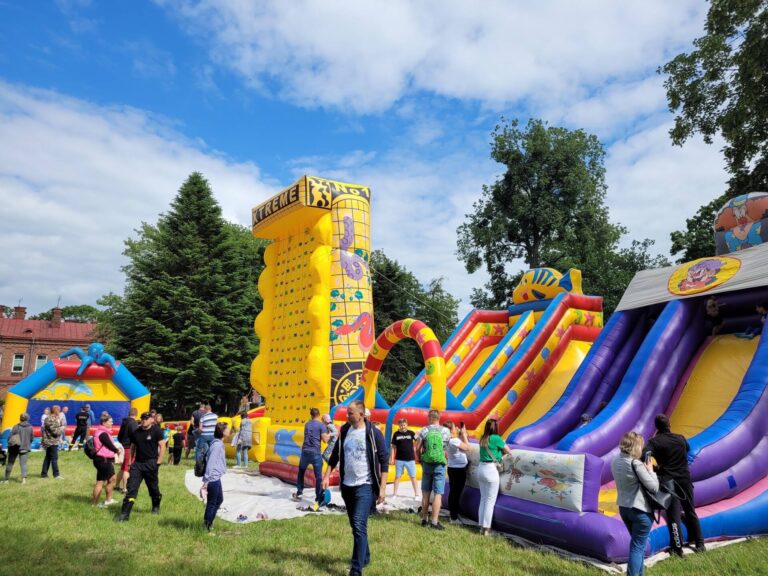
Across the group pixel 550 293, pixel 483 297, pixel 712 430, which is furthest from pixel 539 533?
pixel 483 297

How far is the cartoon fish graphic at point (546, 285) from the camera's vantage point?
40.7 feet

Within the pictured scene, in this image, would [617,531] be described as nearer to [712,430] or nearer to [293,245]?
[712,430]

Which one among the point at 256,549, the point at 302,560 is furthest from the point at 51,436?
the point at 302,560

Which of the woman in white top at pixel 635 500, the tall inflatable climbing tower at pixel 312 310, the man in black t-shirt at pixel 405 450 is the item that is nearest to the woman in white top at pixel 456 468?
the man in black t-shirt at pixel 405 450

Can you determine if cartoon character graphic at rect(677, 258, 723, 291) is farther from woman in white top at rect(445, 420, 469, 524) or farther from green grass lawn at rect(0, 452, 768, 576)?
woman in white top at rect(445, 420, 469, 524)

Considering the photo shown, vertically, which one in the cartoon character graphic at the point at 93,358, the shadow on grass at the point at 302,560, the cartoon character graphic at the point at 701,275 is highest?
the cartoon character graphic at the point at 701,275

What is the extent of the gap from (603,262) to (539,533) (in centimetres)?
2311

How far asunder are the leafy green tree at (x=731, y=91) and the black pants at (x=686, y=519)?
11071mm

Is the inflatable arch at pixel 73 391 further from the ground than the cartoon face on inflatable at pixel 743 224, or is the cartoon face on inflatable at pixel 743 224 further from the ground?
the cartoon face on inflatable at pixel 743 224

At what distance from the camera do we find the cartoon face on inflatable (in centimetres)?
903

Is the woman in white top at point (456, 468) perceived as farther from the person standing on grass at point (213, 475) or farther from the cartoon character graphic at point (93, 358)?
the cartoon character graphic at point (93, 358)

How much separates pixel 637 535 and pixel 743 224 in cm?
706

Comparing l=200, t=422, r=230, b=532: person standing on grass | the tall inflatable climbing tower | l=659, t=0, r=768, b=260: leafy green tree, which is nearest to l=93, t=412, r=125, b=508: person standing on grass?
l=200, t=422, r=230, b=532: person standing on grass

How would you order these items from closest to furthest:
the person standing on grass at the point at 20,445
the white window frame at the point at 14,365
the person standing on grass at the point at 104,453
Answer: the person standing on grass at the point at 104,453 < the person standing on grass at the point at 20,445 < the white window frame at the point at 14,365
